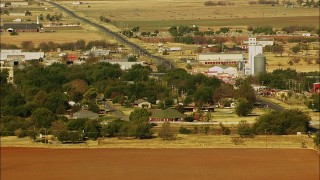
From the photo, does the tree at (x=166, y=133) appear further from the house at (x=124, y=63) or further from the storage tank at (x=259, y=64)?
the house at (x=124, y=63)

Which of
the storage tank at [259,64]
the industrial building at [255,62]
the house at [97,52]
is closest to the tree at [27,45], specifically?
the house at [97,52]

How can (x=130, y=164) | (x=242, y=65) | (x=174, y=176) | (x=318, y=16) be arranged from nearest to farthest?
(x=174, y=176) < (x=130, y=164) < (x=242, y=65) < (x=318, y=16)

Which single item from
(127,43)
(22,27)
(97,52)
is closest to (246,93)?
(97,52)

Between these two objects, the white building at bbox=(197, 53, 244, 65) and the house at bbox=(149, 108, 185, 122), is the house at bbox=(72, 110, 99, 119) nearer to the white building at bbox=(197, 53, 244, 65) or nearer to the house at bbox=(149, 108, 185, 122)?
the house at bbox=(149, 108, 185, 122)

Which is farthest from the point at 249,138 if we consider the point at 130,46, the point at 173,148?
the point at 130,46

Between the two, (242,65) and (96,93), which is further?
(242,65)

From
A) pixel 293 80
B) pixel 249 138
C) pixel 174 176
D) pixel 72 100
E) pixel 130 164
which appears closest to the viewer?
pixel 174 176

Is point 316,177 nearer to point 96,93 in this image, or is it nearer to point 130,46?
point 96,93

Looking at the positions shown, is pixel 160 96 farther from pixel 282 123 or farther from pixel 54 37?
pixel 54 37
